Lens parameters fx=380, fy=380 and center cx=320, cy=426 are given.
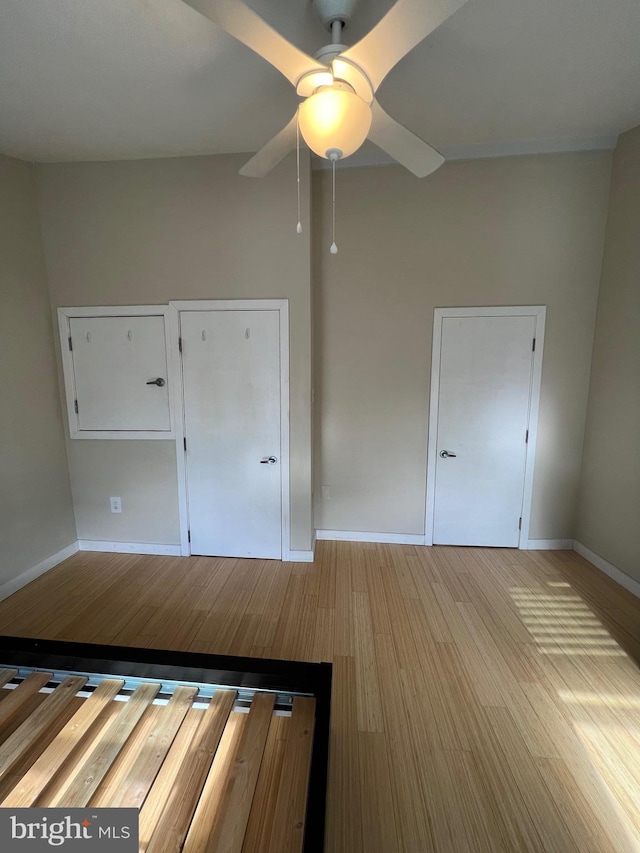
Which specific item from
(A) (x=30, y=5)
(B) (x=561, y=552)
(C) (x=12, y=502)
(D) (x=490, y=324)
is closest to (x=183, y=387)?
(C) (x=12, y=502)

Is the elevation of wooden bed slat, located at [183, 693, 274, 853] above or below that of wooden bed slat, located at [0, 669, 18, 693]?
below

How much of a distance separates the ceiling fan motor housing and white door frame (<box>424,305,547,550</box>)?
1.81m

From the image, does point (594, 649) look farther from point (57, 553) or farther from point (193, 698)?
point (57, 553)

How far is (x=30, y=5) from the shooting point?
1487 mm

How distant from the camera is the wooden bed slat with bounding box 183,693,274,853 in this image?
1099mm

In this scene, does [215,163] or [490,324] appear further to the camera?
[490,324]

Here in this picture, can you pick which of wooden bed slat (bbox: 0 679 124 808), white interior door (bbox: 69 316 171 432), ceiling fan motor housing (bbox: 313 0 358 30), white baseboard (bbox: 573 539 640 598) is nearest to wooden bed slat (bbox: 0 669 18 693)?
wooden bed slat (bbox: 0 679 124 808)

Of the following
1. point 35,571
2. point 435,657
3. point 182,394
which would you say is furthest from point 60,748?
point 182,394

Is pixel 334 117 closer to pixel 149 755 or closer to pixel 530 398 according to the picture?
pixel 149 755

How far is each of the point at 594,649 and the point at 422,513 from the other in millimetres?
1377

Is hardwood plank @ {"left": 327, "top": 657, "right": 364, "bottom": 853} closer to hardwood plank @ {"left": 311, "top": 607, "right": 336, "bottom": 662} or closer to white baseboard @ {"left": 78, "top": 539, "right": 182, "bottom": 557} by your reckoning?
hardwood plank @ {"left": 311, "top": 607, "right": 336, "bottom": 662}

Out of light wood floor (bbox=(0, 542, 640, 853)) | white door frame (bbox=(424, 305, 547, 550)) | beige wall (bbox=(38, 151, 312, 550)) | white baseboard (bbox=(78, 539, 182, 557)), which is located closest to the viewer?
light wood floor (bbox=(0, 542, 640, 853))

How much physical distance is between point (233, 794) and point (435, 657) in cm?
119

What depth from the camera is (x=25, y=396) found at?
107 inches
